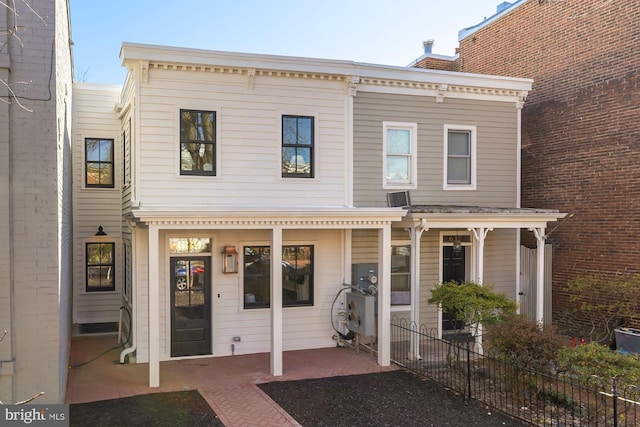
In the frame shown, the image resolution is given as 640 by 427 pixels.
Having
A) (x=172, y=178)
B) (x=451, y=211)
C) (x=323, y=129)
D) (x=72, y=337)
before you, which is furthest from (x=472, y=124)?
(x=72, y=337)

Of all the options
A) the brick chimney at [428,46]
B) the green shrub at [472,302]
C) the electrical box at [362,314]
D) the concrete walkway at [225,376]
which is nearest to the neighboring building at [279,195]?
the electrical box at [362,314]

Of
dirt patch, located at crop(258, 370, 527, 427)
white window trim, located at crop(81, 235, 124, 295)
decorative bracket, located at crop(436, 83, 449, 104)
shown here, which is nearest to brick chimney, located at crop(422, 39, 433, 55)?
decorative bracket, located at crop(436, 83, 449, 104)

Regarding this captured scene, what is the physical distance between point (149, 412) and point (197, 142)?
5017 millimetres

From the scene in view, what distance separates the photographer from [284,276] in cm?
1045

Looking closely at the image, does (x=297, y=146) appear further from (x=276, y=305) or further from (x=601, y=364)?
(x=601, y=364)

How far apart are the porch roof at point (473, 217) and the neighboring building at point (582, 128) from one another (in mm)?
1525

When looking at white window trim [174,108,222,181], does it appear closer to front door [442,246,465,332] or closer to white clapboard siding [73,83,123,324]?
white clapboard siding [73,83,123,324]

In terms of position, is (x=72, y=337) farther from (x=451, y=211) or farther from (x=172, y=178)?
(x=451, y=211)

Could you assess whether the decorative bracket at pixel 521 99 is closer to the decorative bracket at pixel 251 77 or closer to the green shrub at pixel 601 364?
the decorative bracket at pixel 251 77

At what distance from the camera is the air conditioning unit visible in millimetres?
10203

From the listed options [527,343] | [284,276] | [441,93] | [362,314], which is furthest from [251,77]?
[527,343]

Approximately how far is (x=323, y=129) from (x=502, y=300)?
194 inches

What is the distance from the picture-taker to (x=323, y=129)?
10383mm

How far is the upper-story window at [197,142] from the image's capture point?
955 centimetres
